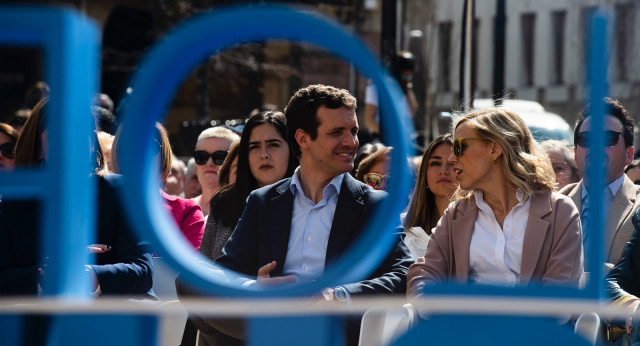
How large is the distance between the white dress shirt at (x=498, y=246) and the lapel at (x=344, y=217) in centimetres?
51

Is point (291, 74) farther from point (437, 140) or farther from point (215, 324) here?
point (215, 324)

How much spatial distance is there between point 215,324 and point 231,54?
12.8 m

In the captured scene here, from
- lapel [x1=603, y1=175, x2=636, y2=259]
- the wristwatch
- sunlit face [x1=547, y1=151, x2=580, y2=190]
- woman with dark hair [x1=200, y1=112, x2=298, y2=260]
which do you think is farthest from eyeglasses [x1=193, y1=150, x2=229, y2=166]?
the wristwatch

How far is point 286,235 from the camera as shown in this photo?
3904 mm

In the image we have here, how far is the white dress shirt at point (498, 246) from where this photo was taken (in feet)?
12.8

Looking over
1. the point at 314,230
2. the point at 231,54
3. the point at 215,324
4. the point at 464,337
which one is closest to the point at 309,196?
the point at 314,230

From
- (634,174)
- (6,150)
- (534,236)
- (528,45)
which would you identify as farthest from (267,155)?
(528,45)

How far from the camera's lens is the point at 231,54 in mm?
16172

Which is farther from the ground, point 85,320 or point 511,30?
point 511,30

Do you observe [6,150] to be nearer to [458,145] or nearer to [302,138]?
[302,138]

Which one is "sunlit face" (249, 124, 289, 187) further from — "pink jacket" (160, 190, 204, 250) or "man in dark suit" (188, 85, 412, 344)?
"man in dark suit" (188, 85, 412, 344)

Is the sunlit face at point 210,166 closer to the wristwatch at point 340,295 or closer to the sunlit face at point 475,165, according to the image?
the sunlit face at point 475,165

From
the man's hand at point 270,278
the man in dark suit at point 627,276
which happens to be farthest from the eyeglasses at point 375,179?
the man's hand at point 270,278

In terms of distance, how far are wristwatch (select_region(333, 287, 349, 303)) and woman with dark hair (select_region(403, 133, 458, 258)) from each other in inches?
54.6
